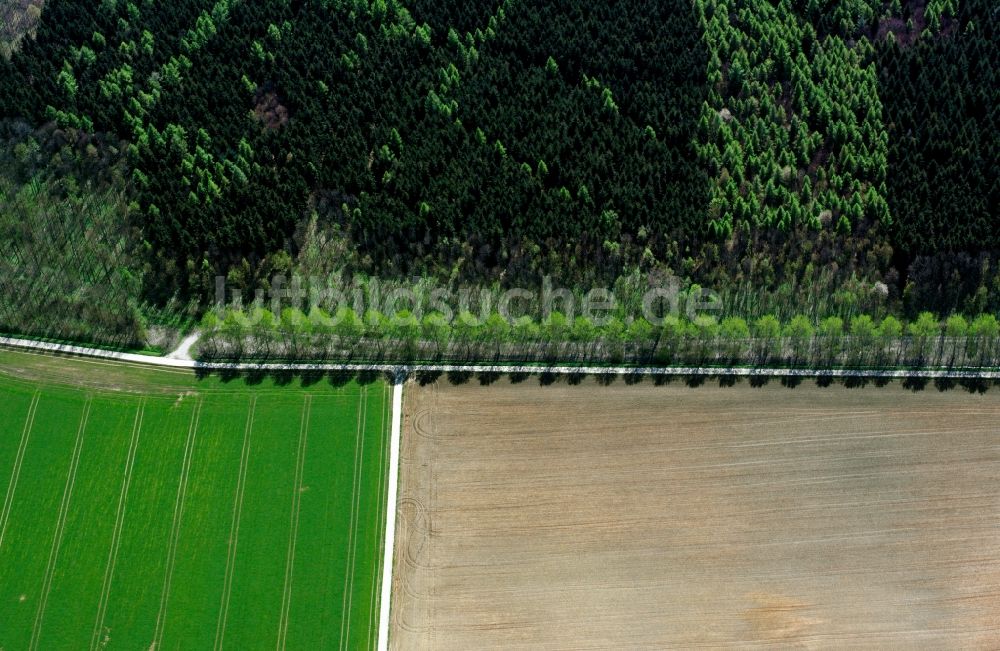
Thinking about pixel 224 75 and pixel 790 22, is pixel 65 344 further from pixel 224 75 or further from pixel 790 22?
pixel 790 22

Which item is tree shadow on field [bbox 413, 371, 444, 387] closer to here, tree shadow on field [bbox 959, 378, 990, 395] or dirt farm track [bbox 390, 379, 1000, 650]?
dirt farm track [bbox 390, 379, 1000, 650]

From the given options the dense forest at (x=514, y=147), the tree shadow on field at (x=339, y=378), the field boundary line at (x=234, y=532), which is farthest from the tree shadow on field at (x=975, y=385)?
the field boundary line at (x=234, y=532)

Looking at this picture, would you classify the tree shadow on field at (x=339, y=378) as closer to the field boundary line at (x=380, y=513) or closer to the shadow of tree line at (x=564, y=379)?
the shadow of tree line at (x=564, y=379)

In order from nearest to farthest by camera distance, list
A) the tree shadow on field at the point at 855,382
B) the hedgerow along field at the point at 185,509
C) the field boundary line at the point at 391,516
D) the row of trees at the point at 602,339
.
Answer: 1. the field boundary line at the point at 391,516
2. the hedgerow along field at the point at 185,509
3. the tree shadow on field at the point at 855,382
4. the row of trees at the point at 602,339

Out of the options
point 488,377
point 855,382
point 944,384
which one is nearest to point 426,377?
point 488,377

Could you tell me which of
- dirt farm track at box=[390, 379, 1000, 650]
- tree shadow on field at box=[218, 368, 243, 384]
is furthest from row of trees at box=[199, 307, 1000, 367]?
dirt farm track at box=[390, 379, 1000, 650]

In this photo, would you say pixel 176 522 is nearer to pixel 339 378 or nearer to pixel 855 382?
pixel 339 378
